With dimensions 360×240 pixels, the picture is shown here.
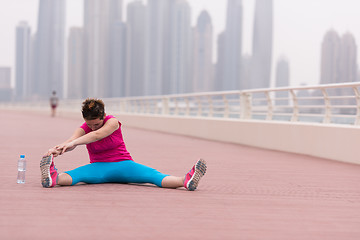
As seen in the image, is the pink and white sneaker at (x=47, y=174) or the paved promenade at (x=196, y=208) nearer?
the paved promenade at (x=196, y=208)

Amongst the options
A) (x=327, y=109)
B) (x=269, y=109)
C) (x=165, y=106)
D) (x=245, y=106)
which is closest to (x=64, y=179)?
(x=327, y=109)

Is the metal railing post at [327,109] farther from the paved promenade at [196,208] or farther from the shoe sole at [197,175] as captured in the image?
the shoe sole at [197,175]

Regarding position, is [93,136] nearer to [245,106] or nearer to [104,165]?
[104,165]

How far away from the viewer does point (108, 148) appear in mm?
6793

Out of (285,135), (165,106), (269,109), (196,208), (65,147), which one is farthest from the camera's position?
(165,106)

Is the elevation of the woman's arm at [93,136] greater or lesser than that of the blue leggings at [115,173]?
greater

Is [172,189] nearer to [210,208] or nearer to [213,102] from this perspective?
[210,208]

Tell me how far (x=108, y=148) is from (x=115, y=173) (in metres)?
0.30

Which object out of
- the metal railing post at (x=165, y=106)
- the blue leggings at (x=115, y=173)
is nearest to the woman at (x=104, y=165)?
the blue leggings at (x=115, y=173)

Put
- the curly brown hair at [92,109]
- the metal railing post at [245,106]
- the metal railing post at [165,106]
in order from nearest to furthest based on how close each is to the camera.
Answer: the curly brown hair at [92,109] → the metal railing post at [245,106] → the metal railing post at [165,106]

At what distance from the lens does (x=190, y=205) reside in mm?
5605

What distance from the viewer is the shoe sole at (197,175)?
647cm

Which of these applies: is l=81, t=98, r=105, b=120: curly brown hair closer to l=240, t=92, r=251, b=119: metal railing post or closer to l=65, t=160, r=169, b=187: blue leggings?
l=65, t=160, r=169, b=187: blue leggings

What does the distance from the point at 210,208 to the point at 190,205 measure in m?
0.22
